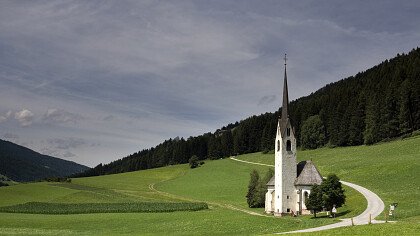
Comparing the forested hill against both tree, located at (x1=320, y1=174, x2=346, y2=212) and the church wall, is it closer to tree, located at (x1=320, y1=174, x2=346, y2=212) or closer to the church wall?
the church wall

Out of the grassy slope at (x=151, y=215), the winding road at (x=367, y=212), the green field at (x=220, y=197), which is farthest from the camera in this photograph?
the grassy slope at (x=151, y=215)

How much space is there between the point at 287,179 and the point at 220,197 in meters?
22.2

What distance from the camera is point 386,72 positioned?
423ft

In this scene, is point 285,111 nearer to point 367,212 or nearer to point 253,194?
point 253,194

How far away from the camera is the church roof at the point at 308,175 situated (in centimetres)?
6569

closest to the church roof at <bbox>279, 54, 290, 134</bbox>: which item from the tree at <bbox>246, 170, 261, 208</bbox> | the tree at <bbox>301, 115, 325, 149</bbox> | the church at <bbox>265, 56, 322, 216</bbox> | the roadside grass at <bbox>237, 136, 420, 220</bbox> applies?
the church at <bbox>265, 56, 322, 216</bbox>

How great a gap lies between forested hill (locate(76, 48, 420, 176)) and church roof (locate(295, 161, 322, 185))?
140 ft

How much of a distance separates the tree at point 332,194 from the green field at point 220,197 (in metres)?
1.80

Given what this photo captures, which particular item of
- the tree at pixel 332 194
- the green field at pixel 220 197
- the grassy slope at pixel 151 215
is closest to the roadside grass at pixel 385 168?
the green field at pixel 220 197

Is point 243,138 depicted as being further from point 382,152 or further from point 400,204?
point 400,204

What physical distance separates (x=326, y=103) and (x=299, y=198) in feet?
252

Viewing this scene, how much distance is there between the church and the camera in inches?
2596

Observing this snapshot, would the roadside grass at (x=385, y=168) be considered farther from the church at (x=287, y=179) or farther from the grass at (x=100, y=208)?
the grass at (x=100, y=208)

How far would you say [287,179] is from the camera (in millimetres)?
68062
